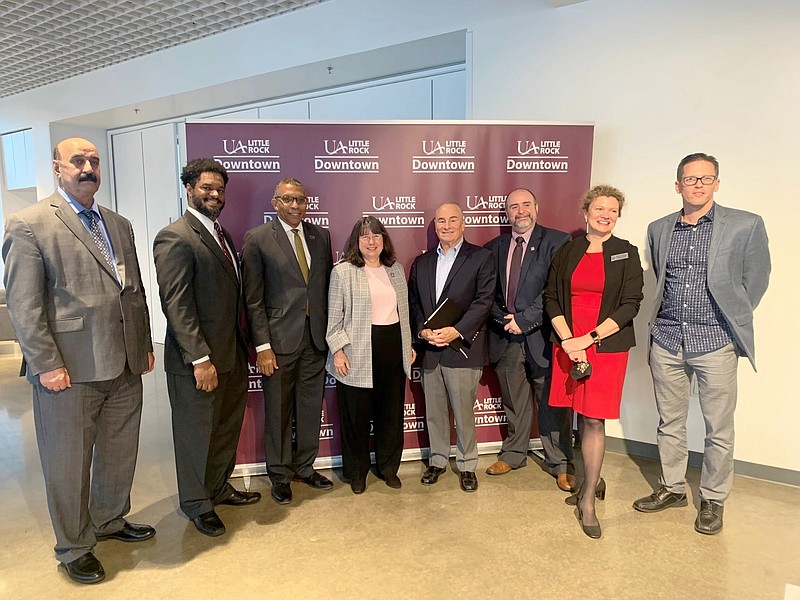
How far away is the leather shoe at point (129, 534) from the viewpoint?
275cm

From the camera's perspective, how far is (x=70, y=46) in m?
5.49

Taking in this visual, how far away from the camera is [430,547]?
268cm

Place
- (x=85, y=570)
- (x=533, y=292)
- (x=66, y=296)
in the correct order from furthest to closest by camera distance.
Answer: (x=533, y=292), (x=85, y=570), (x=66, y=296)

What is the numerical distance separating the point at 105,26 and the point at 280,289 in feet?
12.4

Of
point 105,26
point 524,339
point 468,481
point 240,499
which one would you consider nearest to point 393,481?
point 468,481

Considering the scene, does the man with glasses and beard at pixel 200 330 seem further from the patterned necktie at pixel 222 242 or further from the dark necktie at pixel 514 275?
the dark necktie at pixel 514 275

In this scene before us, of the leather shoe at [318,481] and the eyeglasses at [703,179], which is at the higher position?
the eyeglasses at [703,179]

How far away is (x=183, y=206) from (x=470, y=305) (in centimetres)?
494

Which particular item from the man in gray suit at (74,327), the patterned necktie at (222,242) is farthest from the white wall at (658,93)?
the man in gray suit at (74,327)

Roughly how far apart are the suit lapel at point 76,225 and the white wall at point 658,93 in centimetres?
266

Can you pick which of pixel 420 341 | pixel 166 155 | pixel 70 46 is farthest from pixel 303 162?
pixel 166 155

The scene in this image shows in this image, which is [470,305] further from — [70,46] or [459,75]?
[70,46]

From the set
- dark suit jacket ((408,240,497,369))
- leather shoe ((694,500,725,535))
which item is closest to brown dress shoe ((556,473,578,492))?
leather shoe ((694,500,725,535))

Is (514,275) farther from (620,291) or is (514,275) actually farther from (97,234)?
(97,234)
